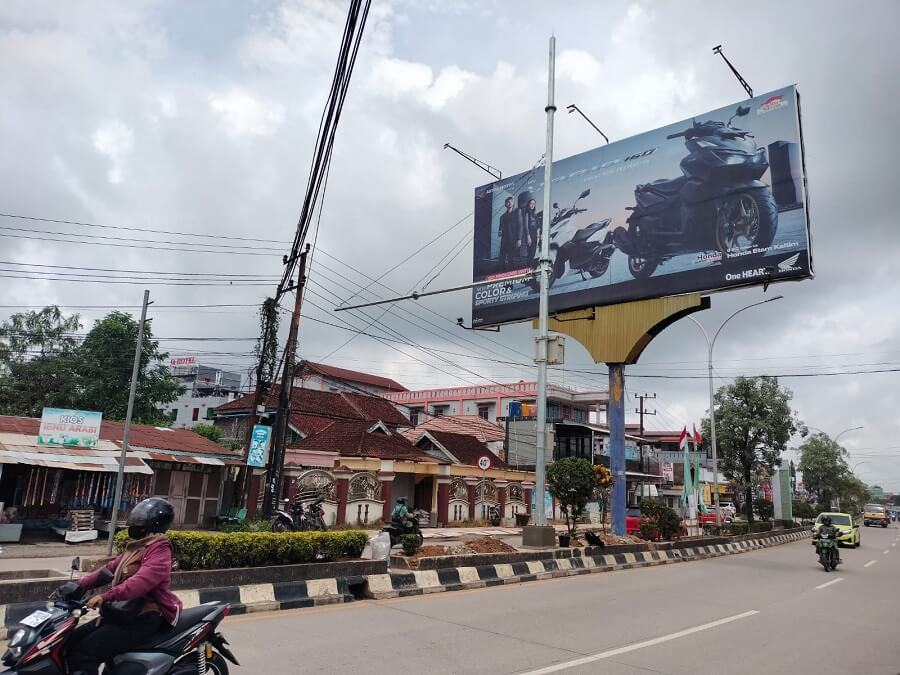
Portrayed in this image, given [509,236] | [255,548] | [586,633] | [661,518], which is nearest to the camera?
[586,633]

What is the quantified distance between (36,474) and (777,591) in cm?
1928

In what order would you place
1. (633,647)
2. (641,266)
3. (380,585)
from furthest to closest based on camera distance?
1. (641,266)
2. (380,585)
3. (633,647)

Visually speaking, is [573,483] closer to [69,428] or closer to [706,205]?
[706,205]

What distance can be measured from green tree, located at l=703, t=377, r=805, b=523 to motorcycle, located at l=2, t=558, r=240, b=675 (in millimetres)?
30569

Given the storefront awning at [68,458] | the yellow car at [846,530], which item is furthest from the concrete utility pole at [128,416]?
the yellow car at [846,530]

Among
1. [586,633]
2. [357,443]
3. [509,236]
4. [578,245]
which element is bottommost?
[586,633]

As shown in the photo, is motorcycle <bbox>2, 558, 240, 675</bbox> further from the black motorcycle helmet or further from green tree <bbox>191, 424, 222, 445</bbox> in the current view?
green tree <bbox>191, 424, 222, 445</bbox>

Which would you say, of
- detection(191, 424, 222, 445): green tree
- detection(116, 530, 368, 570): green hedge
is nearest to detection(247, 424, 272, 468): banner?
detection(116, 530, 368, 570): green hedge

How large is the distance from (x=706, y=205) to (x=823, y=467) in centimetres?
4612

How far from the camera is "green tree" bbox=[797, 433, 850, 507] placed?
54.8m

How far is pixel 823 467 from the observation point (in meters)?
54.8

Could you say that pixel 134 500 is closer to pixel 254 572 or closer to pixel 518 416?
pixel 254 572

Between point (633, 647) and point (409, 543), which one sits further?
point (409, 543)

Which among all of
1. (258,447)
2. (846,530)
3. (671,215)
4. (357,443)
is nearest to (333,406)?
(357,443)
